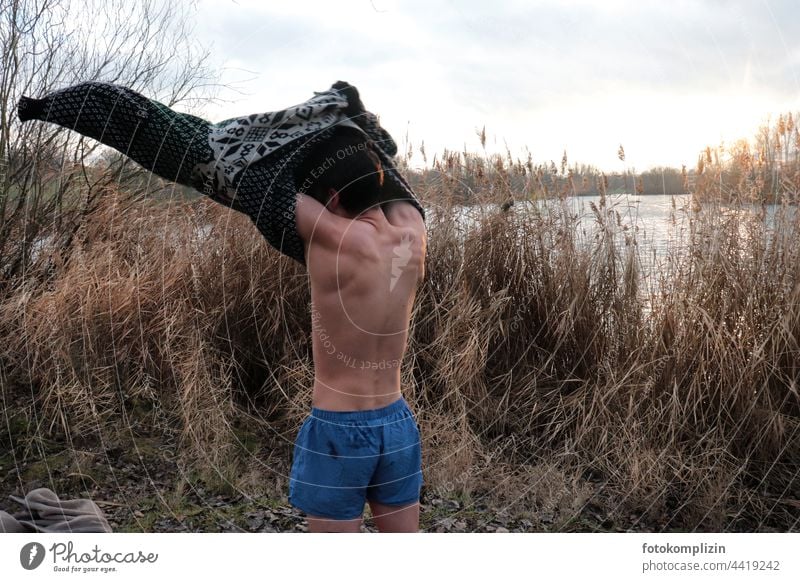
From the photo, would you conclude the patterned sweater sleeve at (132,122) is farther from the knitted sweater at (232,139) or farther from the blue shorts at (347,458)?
the blue shorts at (347,458)

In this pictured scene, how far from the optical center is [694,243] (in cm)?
381

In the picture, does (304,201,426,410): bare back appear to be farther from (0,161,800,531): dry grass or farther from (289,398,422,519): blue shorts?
(0,161,800,531): dry grass

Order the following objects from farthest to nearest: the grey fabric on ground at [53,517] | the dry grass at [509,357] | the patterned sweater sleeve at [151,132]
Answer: the dry grass at [509,357], the grey fabric on ground at [53,517], the patterned sweater sleeve at [151,132]

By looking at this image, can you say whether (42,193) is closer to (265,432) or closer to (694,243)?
(265,432)

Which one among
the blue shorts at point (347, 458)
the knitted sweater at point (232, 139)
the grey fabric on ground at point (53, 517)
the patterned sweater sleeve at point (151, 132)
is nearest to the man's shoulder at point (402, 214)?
the knitted sweater at point (232, 139)

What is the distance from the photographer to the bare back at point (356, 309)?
1.92 metres

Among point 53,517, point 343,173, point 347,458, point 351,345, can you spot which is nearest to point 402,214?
point 343,173

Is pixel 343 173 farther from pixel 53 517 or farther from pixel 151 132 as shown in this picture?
pixel 53 517

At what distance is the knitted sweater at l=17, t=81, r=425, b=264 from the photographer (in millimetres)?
1956

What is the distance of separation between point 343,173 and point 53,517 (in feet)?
6.87

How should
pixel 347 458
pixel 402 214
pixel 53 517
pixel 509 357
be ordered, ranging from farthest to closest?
pixel 509 357
pixel 53 517
pixel 402 214
pixel 347 458

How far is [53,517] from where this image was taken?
2.97 metres

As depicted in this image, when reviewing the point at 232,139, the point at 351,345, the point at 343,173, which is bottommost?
the point at 351,345
